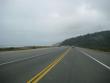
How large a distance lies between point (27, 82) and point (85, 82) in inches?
91.5

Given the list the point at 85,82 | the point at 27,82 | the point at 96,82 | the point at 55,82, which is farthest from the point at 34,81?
the point at 96,82

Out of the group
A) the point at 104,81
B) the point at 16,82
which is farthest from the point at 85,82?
the point at 16,82

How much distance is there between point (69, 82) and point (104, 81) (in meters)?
1.50

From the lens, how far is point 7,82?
714cm

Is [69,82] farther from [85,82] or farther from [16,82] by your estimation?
[16,82]

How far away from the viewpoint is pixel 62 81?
7348 mm

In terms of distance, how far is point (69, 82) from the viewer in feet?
23.4

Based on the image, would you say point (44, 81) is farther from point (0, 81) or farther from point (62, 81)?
point (0, 81)

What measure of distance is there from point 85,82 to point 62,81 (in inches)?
36.8

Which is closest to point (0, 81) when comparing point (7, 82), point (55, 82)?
point (7, 82)

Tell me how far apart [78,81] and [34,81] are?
1809mm

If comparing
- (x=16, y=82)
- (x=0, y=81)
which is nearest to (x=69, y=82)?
(x=16, y=82)

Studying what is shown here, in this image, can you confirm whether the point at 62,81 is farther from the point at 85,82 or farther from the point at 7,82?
the point at 7,82

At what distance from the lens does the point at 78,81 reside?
7352 millimetres
